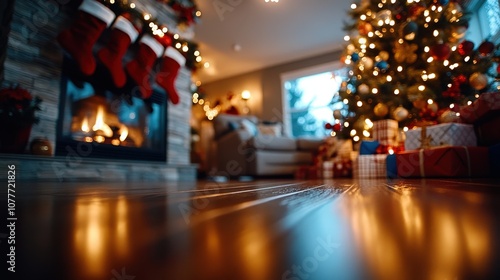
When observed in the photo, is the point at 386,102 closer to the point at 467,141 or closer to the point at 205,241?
the point at 467,141

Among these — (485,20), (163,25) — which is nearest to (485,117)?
(485,20)

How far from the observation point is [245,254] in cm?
12

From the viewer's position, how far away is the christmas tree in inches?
75.4

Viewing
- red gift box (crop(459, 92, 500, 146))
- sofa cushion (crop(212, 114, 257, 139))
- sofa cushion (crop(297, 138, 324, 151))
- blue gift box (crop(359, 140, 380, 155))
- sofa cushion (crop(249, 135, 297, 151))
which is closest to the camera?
red gift box (crop(459, 92, 500, 146))

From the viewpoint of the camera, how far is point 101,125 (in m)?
1.91

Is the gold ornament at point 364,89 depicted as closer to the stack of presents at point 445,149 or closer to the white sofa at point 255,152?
the stack of presents at point 445,149

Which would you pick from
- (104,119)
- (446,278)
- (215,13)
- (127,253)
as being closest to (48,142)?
(104,119)

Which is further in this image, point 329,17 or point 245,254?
point 329,17

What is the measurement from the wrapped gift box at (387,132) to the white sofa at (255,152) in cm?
131

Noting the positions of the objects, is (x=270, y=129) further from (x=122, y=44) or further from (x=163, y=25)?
(x=122, y=44)

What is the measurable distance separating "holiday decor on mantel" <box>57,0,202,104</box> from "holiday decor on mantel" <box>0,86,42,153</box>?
1.24 feet

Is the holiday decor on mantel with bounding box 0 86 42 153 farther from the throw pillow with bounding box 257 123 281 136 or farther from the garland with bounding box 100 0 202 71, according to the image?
the throw pillow with bounding box 257 123 281 136

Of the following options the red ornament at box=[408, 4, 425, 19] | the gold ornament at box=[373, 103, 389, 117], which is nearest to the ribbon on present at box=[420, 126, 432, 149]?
the gold ornament at box=[373, 103, 389, 117]

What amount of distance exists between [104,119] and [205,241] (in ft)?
6.87
